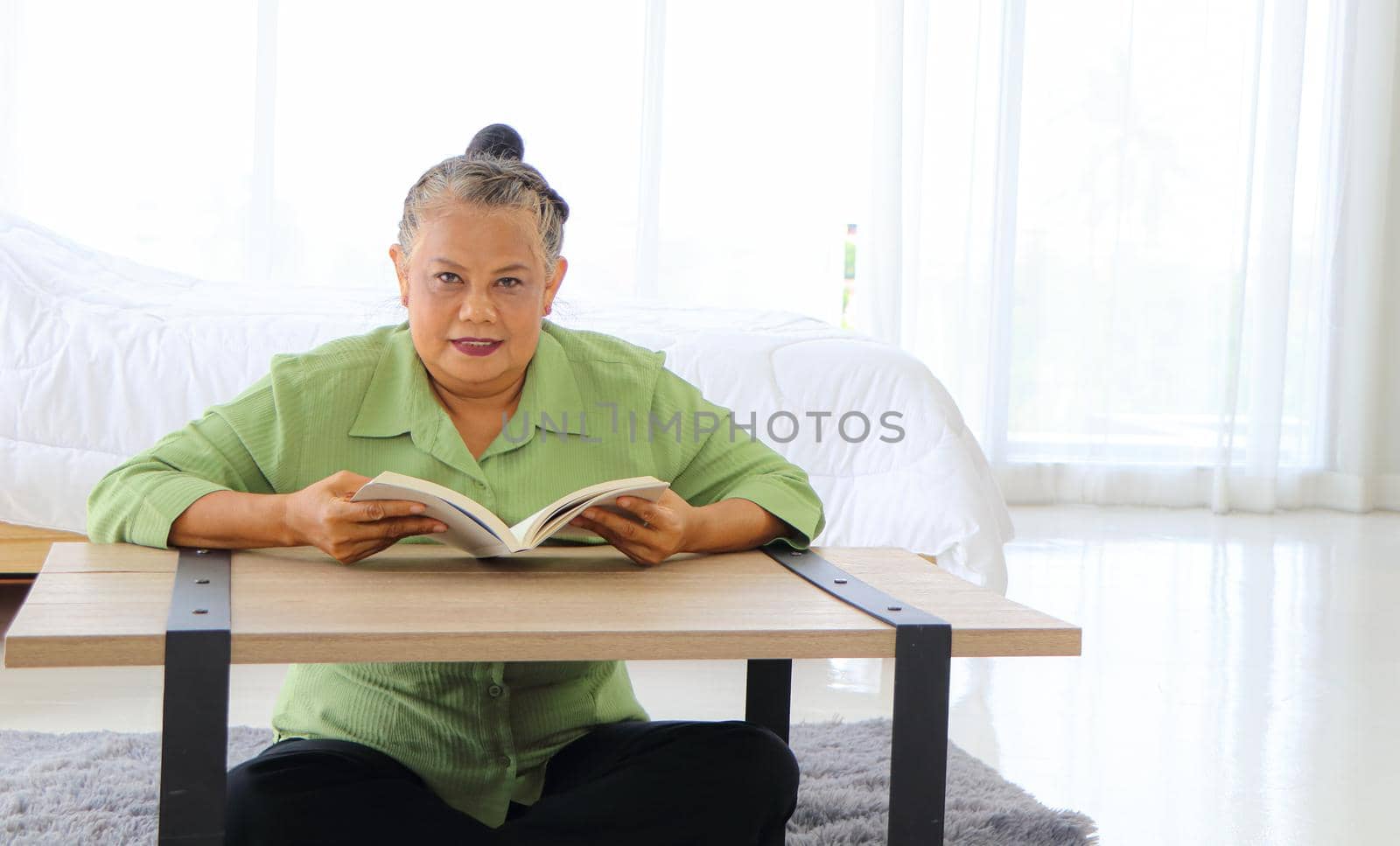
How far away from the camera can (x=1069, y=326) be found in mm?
4770

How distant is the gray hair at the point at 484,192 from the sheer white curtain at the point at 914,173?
3069 mm

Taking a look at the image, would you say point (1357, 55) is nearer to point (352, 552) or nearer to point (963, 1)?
point (963, 1)

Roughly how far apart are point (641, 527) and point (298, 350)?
1387mm

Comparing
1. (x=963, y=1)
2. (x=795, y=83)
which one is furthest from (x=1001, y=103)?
(x=795, y=83)

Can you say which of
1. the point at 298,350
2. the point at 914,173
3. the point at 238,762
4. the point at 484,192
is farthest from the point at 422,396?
the point at 914,173

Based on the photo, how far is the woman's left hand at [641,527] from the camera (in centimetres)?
114

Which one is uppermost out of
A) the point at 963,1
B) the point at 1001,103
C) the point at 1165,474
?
the point at 963,1

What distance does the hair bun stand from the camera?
1.51 metres

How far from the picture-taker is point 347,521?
3.58ft

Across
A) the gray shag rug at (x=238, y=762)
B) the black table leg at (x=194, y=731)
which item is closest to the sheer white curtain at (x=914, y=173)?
the gray shag rug at (x=238, y=762)

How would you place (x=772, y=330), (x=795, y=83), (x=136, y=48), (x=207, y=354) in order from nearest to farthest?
(x=207, y=354), (x=772, y=330), (x=136, y=48), (x=795, y=83)

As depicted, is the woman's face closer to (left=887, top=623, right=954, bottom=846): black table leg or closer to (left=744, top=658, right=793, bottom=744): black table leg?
(left=744, top=658, right=793, bottom=744): black table leg

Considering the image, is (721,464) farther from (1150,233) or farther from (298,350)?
(1150,233)

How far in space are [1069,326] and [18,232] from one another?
3314 millimetres
